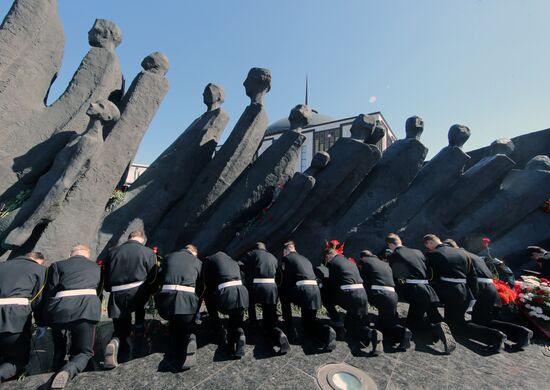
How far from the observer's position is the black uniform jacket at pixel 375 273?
15.1ft

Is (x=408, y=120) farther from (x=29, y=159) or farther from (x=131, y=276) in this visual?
(x=29, y=159)

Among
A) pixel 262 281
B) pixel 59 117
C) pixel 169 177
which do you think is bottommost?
pixel 262 281

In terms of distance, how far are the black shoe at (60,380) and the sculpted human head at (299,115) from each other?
227 inches

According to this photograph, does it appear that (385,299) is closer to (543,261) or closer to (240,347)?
(240,347)

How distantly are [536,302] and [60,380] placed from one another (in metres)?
6.86

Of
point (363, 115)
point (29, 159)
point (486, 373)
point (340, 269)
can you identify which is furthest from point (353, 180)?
point (29, 159)

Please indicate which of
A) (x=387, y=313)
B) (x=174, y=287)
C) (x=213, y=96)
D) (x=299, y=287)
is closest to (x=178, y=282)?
(x=174, y=287)

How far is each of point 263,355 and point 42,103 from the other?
7179 millimetres

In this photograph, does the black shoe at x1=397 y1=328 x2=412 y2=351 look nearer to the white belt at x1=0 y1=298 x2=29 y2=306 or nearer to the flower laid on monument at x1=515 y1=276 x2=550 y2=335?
the flower laid on monument at x1=515 y1=276 x2=550 y2=335

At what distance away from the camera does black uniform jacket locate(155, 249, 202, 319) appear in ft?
12.0

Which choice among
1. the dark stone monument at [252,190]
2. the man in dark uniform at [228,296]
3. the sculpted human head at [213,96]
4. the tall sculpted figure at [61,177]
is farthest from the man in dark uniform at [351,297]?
the sculpted human head at [213,96]

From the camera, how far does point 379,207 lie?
7195mm

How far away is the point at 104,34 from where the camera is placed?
7.29 metres

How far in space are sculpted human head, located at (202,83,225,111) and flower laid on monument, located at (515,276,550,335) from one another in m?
7.48
